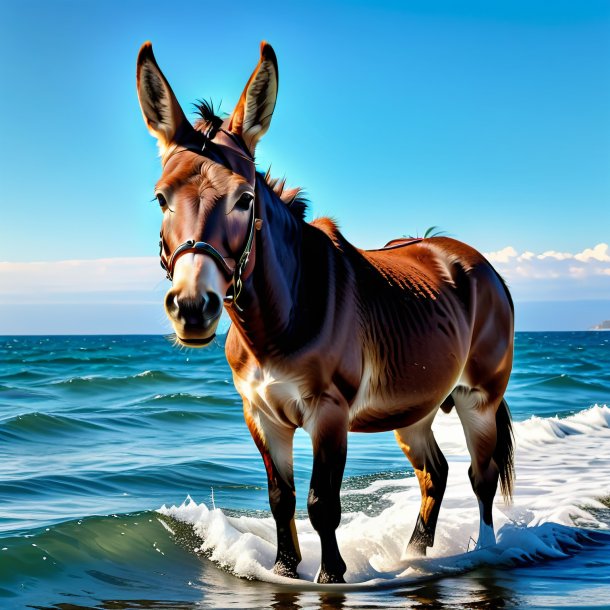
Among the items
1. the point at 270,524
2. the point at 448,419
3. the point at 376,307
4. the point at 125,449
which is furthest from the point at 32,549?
the point at 448,419

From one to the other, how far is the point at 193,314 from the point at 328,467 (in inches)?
55.9

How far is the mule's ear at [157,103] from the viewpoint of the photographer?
439 centimetres

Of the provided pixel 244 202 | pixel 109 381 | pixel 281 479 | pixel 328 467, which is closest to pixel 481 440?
pixel 281 479

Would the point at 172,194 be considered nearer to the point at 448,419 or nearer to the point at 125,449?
the point at 125,449

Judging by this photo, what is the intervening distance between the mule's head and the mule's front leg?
36.7 inches

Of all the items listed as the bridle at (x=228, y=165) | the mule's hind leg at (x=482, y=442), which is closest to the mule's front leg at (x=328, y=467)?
the bridle at (x=228, y=165)

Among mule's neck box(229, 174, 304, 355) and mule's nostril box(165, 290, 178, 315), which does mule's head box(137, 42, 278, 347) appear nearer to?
mule's nostril box(165, 290, 178, 315)

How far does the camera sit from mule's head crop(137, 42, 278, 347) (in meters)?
3.88

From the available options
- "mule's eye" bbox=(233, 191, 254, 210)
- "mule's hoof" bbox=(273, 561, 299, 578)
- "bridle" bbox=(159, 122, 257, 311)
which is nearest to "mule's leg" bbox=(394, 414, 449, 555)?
"mule's hoof" bbox=(273, 561, 299, 578)

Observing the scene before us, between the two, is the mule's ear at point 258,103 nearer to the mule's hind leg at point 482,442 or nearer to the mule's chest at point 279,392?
the mule's chest at point 279,392

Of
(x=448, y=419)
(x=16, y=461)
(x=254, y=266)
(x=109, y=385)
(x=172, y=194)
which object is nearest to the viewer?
(x=172, y=194)

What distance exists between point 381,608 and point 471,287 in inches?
104

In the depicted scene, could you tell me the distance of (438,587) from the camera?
5.29 metres

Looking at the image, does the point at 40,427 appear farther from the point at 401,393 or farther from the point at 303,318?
the point at 303,318
